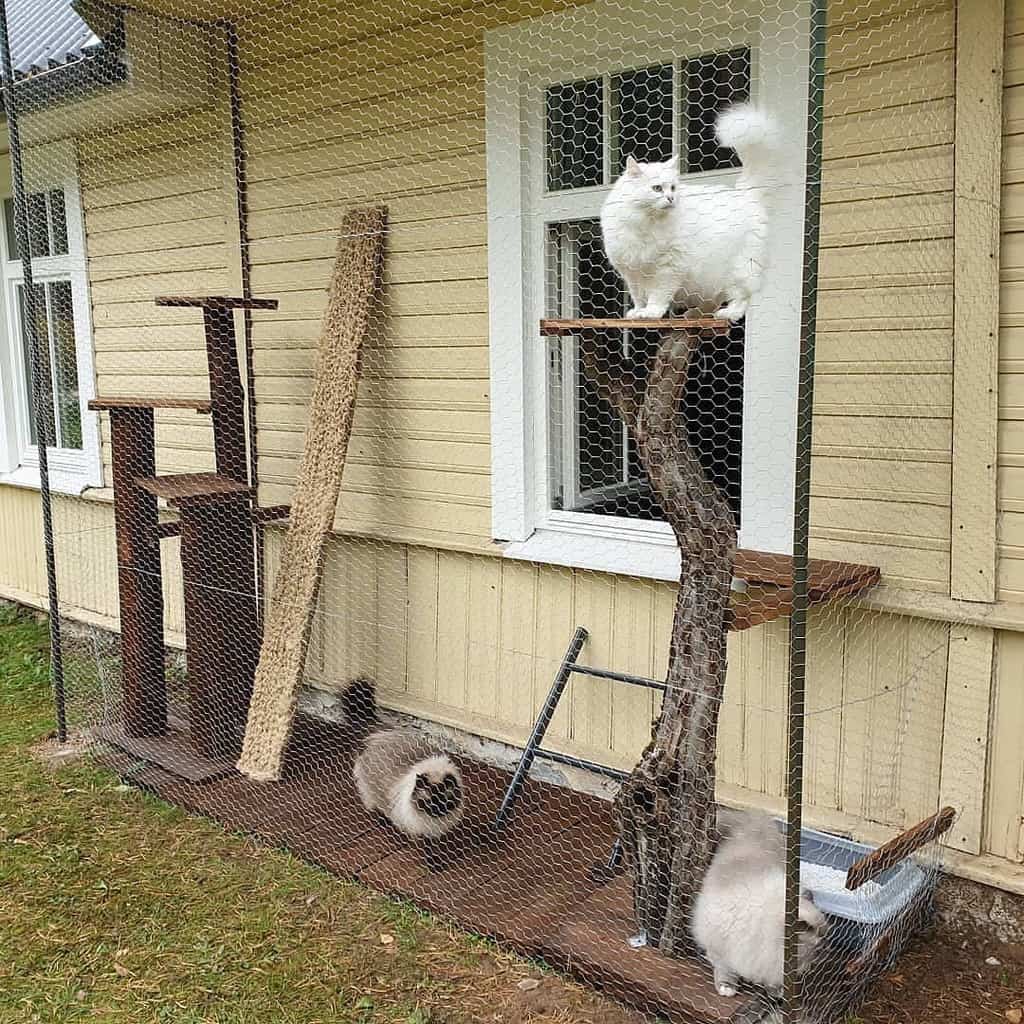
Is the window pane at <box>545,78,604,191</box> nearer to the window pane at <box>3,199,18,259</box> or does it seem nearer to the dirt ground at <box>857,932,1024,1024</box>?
the dirt ground at <box>857,932,1024,1024</box>

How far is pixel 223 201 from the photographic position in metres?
4.42

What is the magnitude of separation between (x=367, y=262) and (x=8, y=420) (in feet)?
10.9

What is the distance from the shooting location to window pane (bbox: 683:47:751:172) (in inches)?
114

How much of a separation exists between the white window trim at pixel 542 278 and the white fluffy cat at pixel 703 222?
130mm

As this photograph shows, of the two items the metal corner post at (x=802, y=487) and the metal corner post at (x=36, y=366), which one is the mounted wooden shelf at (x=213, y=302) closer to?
the metal corner post at (x=36, y=366)

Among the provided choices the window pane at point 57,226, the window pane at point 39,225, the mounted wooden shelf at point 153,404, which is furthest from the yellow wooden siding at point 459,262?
the window pane at point 39,225

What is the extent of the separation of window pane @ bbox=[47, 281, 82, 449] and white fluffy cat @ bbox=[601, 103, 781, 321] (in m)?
3.98

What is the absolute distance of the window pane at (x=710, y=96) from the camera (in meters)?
2.90

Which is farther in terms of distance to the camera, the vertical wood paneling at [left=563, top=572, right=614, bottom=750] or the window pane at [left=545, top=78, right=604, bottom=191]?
the vertical wood paneling at [left=563, top=572, right=614, bottom=750]

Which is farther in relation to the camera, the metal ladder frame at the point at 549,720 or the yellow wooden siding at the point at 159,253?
the yellow wooden siding at the point at 159,253

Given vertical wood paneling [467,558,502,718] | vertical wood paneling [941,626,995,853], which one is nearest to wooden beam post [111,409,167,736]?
vertical wood paneling [467,558,502,718]

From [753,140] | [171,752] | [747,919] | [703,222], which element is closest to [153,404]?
[171,752]

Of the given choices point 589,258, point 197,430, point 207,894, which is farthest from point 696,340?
point 197,430

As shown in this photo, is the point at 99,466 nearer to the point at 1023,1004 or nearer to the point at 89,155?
the point at 89,155
